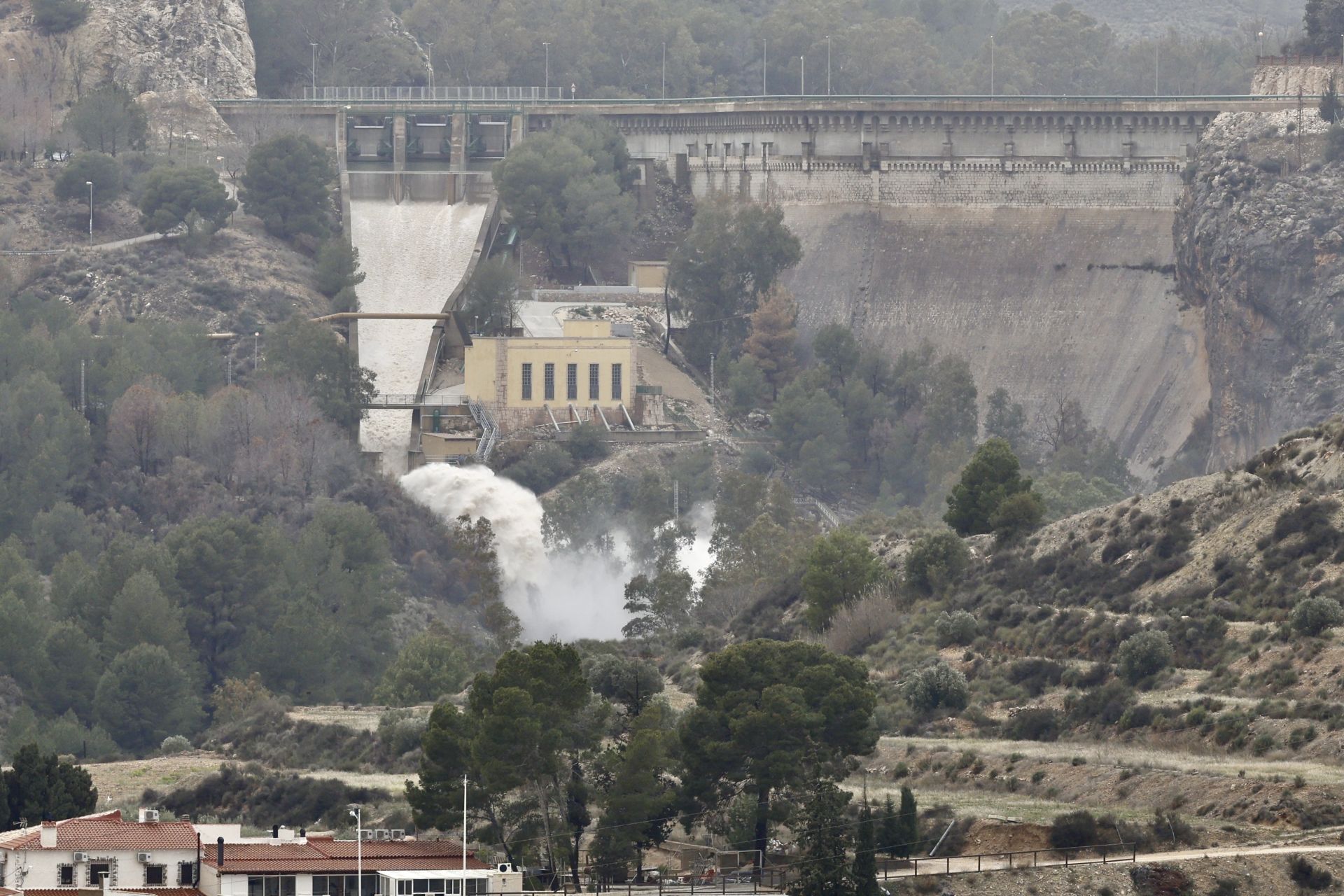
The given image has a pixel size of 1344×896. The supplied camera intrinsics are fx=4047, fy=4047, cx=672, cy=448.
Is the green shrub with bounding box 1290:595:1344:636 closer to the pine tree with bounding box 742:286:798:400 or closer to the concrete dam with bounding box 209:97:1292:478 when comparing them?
the concrete dam with bounding box 209:97:1292:478

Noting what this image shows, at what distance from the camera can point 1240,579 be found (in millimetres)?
95625

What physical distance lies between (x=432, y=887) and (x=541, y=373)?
84.3m

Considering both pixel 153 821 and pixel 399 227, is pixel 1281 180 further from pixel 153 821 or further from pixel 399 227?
pixel 153 821

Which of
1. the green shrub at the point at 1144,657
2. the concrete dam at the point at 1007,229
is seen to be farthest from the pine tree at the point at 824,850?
the concrete dam at the point at 1007,229

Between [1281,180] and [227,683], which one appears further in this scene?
[1281,180]

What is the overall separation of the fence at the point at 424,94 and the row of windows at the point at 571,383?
30040 mm

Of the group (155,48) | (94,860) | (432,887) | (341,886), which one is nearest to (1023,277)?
(155,48)

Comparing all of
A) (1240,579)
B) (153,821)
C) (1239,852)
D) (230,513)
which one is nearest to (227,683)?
(230,513)

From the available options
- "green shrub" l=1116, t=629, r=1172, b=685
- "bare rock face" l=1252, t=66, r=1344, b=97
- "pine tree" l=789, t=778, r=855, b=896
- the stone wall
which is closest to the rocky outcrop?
"bare rock face" l=1252, t=66, r=1344, b=97

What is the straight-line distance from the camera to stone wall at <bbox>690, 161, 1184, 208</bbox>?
544 feet

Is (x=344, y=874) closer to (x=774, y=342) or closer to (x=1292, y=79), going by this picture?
(x=774, y=342)

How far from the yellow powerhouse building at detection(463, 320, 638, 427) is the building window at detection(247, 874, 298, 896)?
3222 inches

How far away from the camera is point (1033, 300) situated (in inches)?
6457

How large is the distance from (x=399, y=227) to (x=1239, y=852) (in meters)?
104
